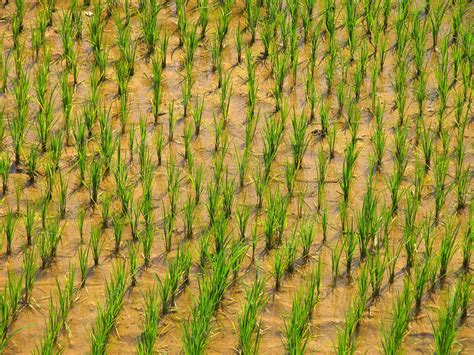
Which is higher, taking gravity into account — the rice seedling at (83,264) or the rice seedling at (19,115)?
the rice seedling at (19,115)

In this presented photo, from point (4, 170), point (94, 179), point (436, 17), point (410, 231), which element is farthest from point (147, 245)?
point (436, 17)

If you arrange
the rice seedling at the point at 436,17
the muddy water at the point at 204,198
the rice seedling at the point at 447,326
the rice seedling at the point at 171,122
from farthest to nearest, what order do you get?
the rice seedling at the point at 436,17 → the rice seedling at the point at 171,122 → the muddy water at the point at 204,198 → the rice seedling at the point at 447,326

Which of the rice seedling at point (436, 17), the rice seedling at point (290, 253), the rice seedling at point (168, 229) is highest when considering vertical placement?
the rice seedling at point (436, 17)

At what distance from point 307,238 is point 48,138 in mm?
1251

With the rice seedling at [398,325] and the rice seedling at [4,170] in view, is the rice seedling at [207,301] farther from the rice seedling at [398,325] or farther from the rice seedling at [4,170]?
the rice seedling at [4,170]

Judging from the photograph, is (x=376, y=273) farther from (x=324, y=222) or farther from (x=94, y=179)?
(x=94, y=179)

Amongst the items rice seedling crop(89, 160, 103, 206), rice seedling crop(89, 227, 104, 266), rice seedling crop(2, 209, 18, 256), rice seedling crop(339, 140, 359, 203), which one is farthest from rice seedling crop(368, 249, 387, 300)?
rice seedling crop(2, 209, 18, 256)

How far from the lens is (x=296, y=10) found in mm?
5680

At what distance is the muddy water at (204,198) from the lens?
3920 millimetres

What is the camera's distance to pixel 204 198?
454 centimetres

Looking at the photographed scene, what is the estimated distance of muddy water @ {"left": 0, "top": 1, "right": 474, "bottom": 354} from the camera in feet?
12.9

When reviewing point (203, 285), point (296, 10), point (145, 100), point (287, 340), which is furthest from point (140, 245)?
point (296, 10)

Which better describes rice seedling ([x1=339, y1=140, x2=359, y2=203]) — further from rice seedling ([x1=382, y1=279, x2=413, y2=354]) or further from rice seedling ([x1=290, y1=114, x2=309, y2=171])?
rice seedling ([x1=382, y1=279, x2=413, y2=354])

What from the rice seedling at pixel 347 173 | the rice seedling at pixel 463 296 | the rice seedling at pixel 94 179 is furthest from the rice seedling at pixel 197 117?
the rice seedling at pixel 463 296
